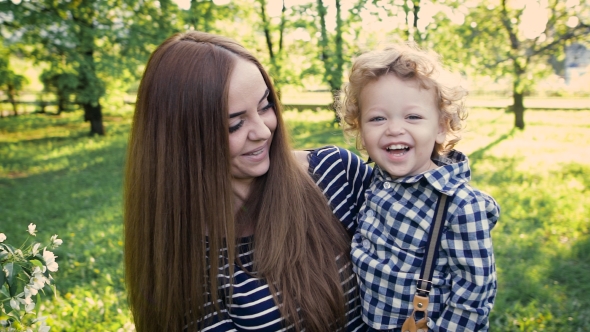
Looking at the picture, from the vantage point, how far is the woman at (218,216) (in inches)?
71.2

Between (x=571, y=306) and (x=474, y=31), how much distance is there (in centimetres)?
744

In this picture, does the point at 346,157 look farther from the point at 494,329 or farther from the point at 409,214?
the point at 494,329

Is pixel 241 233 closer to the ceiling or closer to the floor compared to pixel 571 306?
closer to the ceiling

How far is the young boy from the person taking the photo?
1.64 metres

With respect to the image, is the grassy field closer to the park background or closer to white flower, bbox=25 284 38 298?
the park background

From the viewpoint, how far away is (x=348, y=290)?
190cm

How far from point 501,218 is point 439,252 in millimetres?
5276

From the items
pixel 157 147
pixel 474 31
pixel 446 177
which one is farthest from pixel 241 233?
→ pixel 474 31

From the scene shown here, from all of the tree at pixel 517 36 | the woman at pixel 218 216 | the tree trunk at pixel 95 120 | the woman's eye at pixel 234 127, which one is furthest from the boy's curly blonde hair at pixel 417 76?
the tree trunk at pixel 95 120

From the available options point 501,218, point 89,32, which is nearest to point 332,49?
point 89,32

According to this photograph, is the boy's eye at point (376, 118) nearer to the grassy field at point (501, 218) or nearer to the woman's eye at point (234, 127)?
the woman's eye at point (234, 127)

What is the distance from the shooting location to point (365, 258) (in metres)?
1.80

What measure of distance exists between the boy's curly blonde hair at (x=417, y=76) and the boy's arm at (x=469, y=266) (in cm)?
37

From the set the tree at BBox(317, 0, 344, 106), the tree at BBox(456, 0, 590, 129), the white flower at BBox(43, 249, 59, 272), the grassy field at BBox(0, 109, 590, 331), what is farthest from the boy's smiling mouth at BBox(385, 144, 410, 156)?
the tree at BBox(317, 0, 344, 106)
